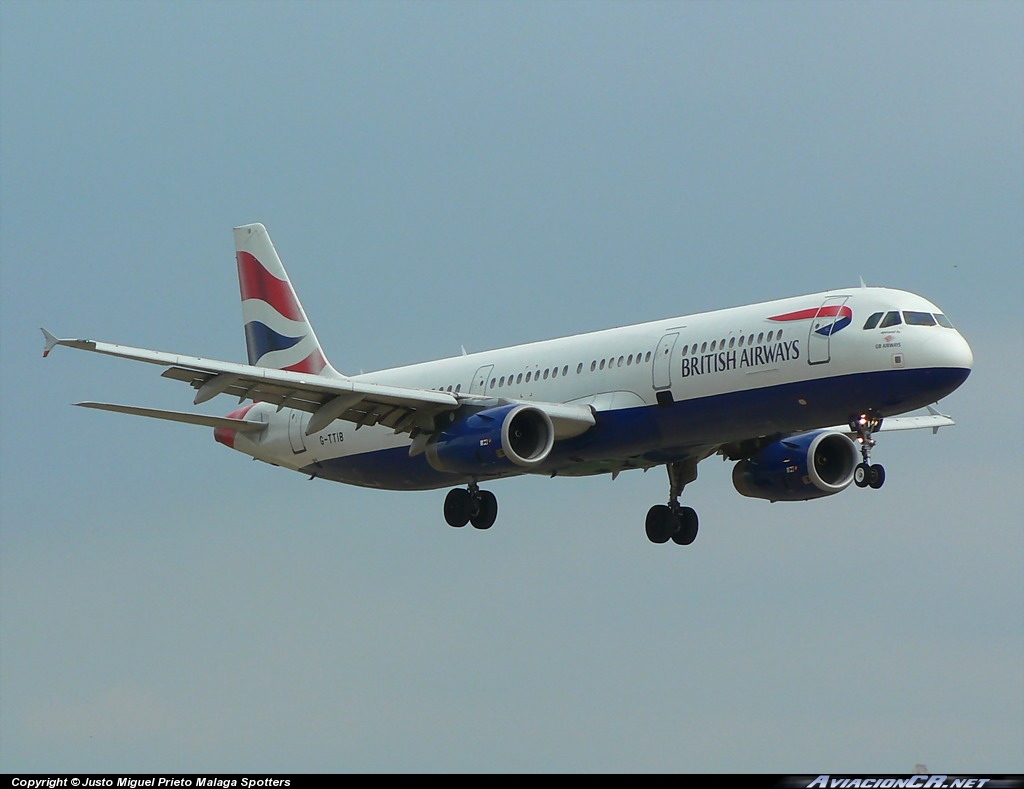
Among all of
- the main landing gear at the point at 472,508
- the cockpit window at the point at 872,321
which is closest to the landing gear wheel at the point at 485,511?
the main landing gear at the point at 472,508

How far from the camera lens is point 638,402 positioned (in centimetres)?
5175

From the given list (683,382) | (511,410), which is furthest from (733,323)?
(511,410)

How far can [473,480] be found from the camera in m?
55.5

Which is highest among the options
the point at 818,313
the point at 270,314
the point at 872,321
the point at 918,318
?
the point at 270,314

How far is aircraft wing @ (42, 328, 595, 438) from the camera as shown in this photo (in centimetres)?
5041

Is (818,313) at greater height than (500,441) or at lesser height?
greater

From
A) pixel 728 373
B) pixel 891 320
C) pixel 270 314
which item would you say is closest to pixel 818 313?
pixel 891 320

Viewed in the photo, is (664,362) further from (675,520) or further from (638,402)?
(675,520)

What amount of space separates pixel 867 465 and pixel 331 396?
13.8 m

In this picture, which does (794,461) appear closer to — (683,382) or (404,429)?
(683,382)

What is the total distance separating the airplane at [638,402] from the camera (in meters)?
49.2
